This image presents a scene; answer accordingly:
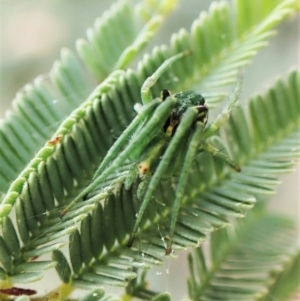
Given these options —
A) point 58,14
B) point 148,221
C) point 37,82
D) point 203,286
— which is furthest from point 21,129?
point 58,14

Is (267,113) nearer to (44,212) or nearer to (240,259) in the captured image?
(240,259)

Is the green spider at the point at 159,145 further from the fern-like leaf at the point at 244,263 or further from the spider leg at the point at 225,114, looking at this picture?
the fern-like leaf at the point at 244,263

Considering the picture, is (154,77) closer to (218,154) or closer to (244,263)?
(218,154)

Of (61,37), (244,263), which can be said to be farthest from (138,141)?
(61,37)

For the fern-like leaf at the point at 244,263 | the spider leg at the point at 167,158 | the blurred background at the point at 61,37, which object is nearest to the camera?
the spider leg at the point at 167,158

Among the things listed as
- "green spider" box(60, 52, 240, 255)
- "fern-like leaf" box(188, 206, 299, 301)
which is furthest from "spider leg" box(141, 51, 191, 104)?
"fern-like leaf" box(188, 206, 299, 301)

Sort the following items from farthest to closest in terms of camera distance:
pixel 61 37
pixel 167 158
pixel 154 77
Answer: pixel 61 37 → pixel 154 77 → pixel 167 158

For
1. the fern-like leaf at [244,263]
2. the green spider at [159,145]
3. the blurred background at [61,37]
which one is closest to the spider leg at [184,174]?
the green spider at [159,145]
